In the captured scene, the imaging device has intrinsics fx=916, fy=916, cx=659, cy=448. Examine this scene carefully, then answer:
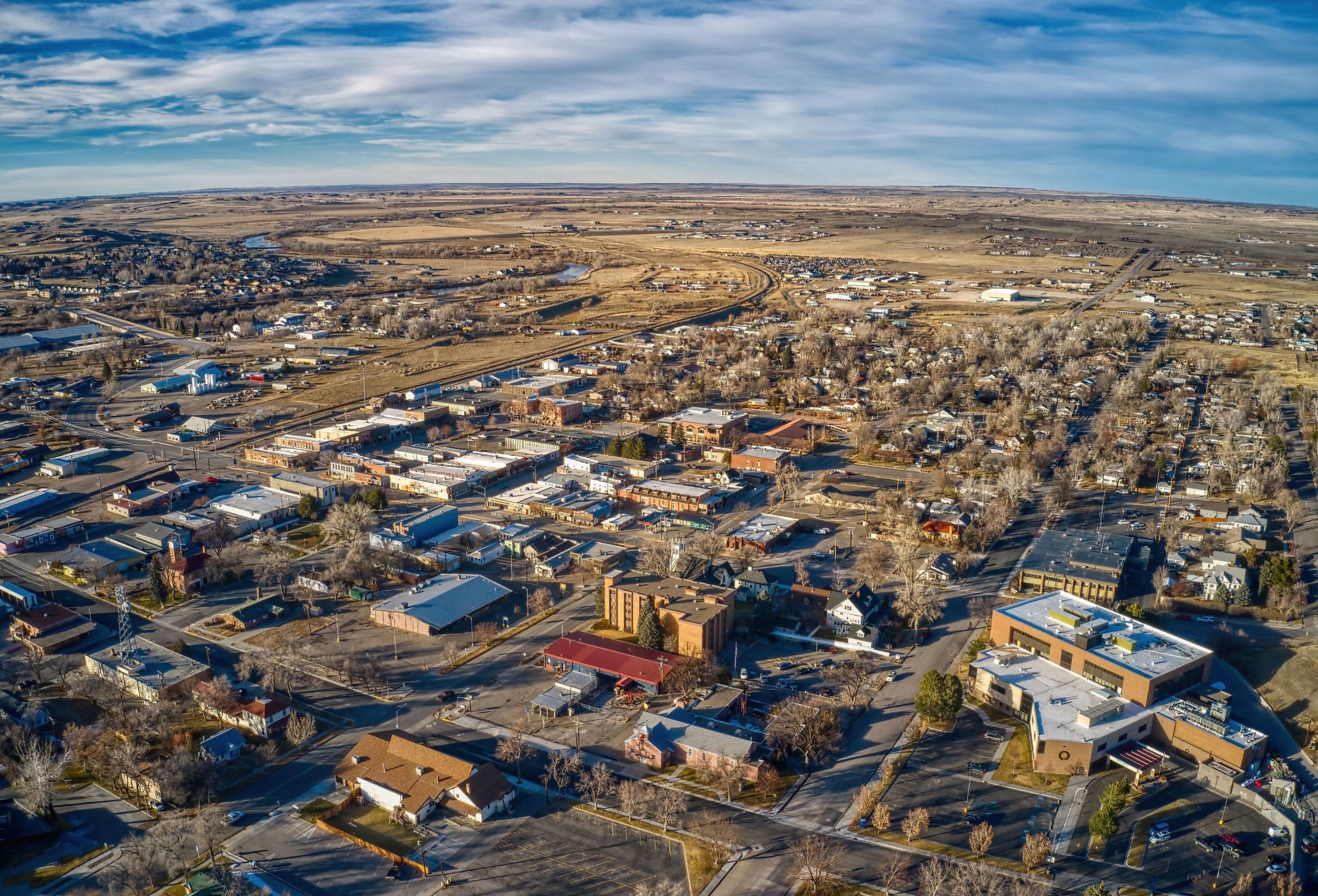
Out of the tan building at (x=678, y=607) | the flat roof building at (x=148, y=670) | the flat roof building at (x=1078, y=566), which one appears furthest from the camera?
the flat roof building at (x=1078, y=566)

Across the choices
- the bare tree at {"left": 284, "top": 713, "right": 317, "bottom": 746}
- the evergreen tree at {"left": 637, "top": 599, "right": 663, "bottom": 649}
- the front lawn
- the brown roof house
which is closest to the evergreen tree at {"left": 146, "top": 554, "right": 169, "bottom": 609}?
the bare tree at {"left": 284, "top": 713, "right": 317, "bottom": 746}

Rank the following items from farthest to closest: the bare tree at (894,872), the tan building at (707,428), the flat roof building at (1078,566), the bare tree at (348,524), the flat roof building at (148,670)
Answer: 1. the tan building at (707,428)
2. the bare tree at (348,524)
3. the flat roof building at (1078,566)
4. the flat roof building at (148,670)
5. the bare tree at (894,872)

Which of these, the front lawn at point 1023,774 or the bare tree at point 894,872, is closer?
the bare tree at point 894,872

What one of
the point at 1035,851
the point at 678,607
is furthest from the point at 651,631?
the point at 1035,851

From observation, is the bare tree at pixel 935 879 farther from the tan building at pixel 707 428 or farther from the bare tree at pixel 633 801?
the tan building at pixel 707 428

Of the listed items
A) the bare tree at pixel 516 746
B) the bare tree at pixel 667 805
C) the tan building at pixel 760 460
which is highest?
the tan building at pixel 760 460

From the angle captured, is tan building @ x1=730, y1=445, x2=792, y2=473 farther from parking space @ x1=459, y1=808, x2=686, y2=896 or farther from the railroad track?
parking space @ x1=459, y1=808, x2=686, y2=896

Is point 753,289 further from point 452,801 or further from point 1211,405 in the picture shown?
point 452,801

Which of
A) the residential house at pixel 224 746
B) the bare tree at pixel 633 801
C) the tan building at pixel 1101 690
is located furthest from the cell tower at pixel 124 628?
the tan building at pixel 1101 690
